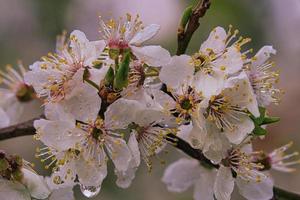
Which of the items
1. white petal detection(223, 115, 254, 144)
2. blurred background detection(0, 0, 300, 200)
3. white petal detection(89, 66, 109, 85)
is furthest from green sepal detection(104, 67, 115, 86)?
blurred background detection(0, 0, 300, 200)

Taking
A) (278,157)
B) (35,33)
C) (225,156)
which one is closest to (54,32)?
(35,33)

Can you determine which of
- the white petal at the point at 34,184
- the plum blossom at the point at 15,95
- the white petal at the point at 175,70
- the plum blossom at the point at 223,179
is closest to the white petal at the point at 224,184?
the plum blossom at the point at 223,179

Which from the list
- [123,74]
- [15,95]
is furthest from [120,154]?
[15,95]

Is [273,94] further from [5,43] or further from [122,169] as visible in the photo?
[5,43]

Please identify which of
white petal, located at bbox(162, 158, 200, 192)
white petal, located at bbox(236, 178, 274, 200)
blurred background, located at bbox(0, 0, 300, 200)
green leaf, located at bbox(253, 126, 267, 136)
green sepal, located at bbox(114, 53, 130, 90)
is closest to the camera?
green sepal, located at bbox(114, 53, 130, 90)

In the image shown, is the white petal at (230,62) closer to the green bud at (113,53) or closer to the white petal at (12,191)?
the green bud at (113,53)

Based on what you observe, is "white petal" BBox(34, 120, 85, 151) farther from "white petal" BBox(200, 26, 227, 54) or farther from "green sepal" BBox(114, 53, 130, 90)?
"white petal" BBox(200, 26, 227, 54)

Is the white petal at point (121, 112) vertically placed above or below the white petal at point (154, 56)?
below
